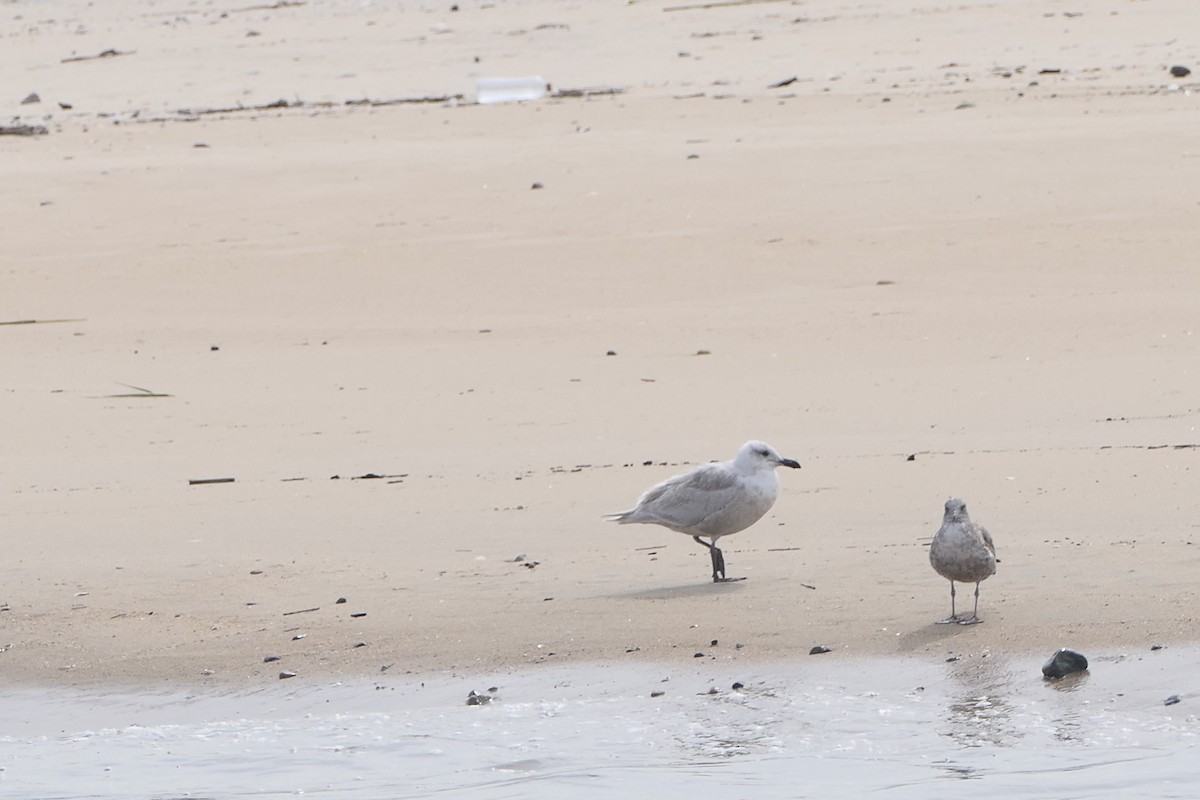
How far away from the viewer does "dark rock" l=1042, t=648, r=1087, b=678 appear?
5684 mm

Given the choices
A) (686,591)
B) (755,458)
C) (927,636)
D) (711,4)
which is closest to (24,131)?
(711,4)

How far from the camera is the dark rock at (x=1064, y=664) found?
5.68m

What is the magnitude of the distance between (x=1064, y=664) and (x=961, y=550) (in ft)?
1.55

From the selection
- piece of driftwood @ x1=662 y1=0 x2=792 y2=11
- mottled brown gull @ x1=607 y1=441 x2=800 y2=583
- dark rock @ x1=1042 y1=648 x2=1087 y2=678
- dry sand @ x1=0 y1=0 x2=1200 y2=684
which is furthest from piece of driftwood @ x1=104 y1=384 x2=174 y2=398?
piece of driftwood @ x1=662 y1=0 x2=792 y2=11

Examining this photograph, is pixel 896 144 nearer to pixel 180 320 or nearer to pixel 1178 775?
pixel 180 320

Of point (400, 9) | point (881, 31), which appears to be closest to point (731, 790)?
point (881, 31)

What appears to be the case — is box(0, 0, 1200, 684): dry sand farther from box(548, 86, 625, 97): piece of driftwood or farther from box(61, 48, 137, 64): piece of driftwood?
box(61, 48, 137, 64): piece of driftwood

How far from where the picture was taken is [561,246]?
13383 mm

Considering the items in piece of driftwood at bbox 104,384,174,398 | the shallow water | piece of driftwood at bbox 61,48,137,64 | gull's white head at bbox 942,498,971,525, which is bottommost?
the shallow water

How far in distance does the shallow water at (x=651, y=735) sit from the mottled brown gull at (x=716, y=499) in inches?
34.2

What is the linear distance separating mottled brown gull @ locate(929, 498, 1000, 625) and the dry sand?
9.0 inches

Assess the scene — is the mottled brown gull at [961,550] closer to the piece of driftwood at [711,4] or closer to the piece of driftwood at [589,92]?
the piece of driftwood at [589,92]

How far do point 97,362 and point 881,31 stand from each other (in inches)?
471

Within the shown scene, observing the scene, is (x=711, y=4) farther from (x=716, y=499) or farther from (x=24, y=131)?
(x=716, y=499)
